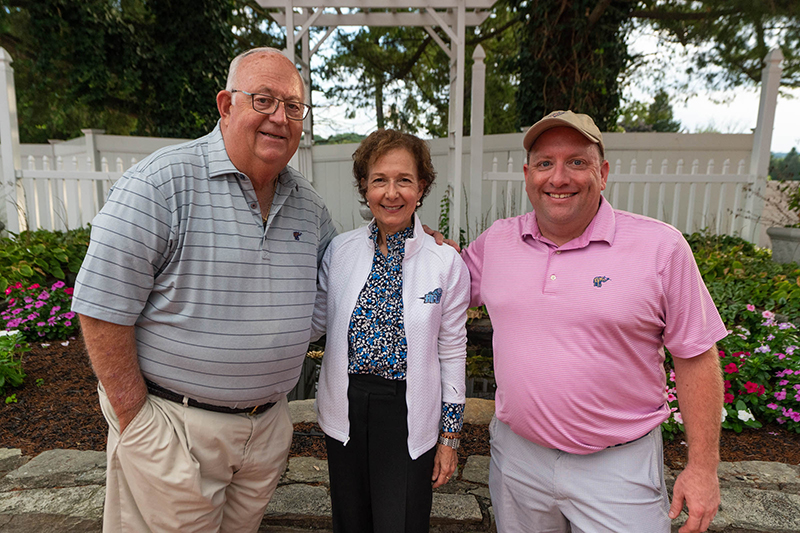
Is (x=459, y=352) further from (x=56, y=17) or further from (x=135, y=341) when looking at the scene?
(x=56, y=17)

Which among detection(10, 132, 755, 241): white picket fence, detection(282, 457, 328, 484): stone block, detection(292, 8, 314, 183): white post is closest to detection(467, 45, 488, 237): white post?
detection(10, 132, 755, 241): white picket fence

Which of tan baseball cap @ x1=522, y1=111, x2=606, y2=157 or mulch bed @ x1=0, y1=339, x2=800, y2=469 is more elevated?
tan baseball cap @ x1=522, y1=111, x2=606, y2=157

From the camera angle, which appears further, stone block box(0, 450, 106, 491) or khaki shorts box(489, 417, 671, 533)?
stone block box(0, 450, 106, 491)

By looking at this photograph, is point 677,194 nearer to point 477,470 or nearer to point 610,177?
point 610,177

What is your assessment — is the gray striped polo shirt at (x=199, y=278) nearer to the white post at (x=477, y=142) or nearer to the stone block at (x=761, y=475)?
the stone block at (x=761, y=475)

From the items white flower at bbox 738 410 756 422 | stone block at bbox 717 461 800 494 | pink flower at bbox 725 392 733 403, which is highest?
pink flower at bbox 725 392 733 403

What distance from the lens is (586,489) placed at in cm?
149

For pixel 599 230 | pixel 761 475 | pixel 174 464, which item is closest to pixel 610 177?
pixel 761 475

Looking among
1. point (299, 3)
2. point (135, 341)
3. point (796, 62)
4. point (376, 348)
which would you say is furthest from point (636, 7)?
point (135, 341)

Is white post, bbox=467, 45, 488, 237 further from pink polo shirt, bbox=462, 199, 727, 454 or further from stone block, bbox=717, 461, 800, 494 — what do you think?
pink polo shirt, bbox=462, 199, 727, 454

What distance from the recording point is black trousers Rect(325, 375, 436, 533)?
162 centimetres

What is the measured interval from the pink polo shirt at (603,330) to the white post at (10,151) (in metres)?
6.50

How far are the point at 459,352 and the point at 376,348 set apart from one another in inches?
11.8

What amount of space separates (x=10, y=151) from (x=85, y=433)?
4.93 metres
